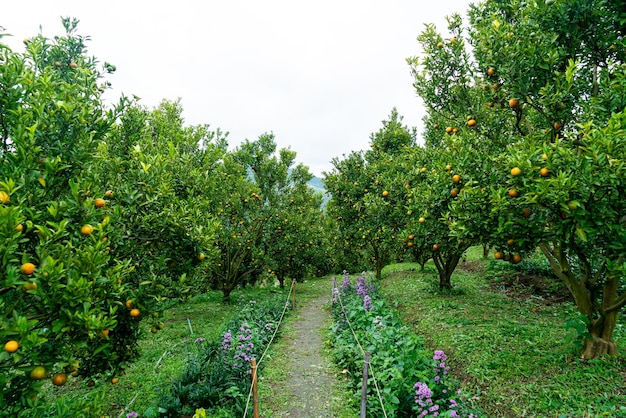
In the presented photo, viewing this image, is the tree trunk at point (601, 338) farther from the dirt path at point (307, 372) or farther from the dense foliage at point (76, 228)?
the dense foliage at point (76, 228)

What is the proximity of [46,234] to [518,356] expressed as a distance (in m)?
6.06

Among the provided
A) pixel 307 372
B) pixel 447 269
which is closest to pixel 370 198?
pixel 447 269

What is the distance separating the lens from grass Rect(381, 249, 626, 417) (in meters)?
4.11

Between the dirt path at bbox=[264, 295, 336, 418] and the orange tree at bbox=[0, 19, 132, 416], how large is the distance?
296 centimetres

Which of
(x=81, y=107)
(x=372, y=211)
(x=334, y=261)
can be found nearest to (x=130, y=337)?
(x=81, y=107)

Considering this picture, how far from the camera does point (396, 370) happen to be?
203 inches

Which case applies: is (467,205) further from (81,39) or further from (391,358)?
(81,39)

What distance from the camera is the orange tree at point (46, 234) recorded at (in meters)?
2.41

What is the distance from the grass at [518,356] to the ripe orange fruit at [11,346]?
4.80 m

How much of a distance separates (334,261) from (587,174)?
17227mm

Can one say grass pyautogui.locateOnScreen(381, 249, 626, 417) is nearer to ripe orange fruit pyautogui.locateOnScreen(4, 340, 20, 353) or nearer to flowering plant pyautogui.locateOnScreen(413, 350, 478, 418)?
flowering plant pyautogui.locateOnScreen(413, 350, 478, 418)

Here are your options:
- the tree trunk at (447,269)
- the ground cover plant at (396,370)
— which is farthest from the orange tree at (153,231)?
the tree trunk at (447,269)

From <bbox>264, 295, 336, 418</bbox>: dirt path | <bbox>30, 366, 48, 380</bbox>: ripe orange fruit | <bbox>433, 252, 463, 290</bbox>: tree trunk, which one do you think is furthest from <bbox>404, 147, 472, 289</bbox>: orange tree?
<bbox>30, 366, 48, 380</bbox>: ripe orange fruit

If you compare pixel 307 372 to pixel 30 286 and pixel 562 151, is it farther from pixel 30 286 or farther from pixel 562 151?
pixel 562 151
